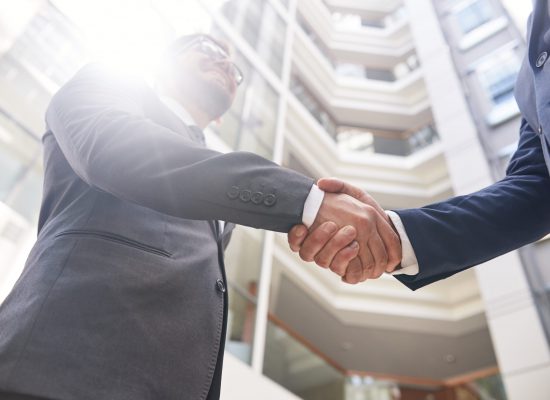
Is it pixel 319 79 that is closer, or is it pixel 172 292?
pixel 172 292

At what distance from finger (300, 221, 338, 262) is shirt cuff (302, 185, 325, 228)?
0.05 metres

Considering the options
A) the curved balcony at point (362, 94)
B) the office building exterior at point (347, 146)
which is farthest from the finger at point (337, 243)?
the curved balcony at point (362, 94)

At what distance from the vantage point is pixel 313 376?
8.52 meters

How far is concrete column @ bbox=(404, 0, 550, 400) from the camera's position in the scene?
6125 millimetres

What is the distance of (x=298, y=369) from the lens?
8023mm

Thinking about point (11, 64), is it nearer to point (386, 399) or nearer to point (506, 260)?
point (506, 260)

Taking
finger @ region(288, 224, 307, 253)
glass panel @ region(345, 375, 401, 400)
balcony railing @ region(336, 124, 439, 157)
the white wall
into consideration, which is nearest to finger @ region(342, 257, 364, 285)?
finger @ region(288, 224, 307, 253)

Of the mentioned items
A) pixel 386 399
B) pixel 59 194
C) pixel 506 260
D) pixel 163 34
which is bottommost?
pixel 386 399

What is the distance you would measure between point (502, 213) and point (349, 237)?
632 millimetres

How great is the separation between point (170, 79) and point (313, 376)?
7.44 metres

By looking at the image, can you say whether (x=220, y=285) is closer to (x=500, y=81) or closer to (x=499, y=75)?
(x=500, y=81)

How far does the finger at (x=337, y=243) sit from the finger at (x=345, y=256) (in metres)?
Answer: 0.01

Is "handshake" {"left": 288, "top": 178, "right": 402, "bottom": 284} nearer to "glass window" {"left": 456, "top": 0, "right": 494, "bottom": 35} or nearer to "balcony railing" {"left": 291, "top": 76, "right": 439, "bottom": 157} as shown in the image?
"balcony railing" {"left": 291, "top": 76, "right": 439, "bottom": 157}

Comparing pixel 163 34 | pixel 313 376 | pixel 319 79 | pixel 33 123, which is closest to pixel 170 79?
pixel 33 123
